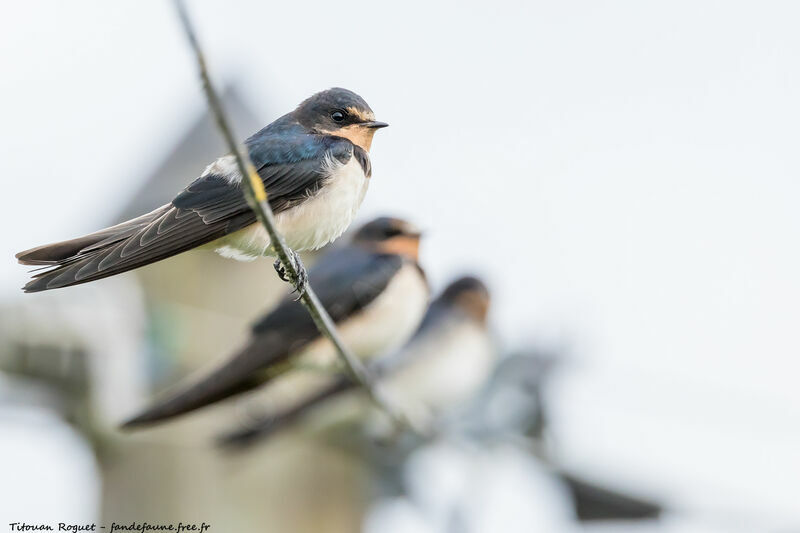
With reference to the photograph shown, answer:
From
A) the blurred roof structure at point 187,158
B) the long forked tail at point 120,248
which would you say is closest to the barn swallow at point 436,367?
the blurred roof structure at point 187,158

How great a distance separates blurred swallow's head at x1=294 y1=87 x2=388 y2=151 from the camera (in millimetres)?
1845

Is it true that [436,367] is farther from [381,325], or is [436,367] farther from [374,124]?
[374,124]

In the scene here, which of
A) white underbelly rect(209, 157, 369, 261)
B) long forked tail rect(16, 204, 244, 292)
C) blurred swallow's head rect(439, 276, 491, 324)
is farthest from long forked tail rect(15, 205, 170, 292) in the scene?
blurred swallow's head rect(439, 276, 491, 324)

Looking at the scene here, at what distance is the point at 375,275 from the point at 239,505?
2901 millimetres

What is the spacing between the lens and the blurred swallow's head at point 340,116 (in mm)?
1845

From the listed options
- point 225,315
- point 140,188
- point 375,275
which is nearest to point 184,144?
point 140,188

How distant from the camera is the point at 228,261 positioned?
6.72 m

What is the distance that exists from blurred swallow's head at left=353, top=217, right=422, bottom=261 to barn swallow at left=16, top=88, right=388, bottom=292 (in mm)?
1917

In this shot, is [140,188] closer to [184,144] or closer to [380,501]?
[184,144]

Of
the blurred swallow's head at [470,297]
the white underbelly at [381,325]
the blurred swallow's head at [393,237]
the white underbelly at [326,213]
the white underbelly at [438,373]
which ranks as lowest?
the white underbelly at [438,373]

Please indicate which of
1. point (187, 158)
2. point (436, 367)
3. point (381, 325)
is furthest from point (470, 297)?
point (381, 325)

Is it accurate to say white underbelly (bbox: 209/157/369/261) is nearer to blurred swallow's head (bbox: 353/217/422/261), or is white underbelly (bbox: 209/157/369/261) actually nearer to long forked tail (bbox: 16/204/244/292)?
long forked tail (bbox: 16/204/244/292)

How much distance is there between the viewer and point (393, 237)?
12.8ft

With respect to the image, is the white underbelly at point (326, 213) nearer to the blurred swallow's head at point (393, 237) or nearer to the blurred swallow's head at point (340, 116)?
the blurred swallow's head at point (340, 116)
